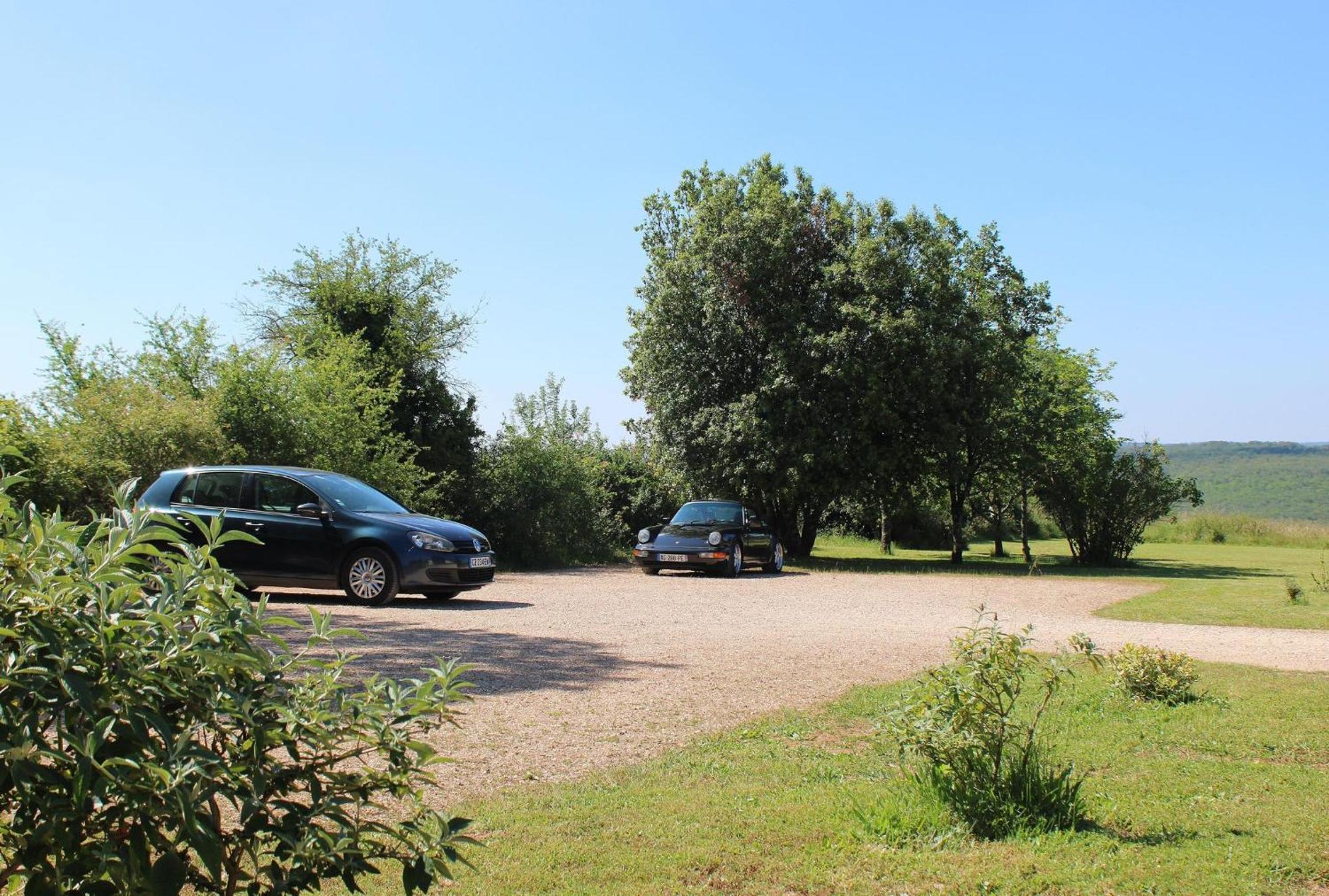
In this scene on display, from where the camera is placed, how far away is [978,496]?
36.6 m

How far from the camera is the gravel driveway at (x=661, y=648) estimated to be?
6.25 m

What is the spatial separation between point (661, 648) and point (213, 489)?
7.03 m

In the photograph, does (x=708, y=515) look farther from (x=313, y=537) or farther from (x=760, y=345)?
(x=313, y=537)

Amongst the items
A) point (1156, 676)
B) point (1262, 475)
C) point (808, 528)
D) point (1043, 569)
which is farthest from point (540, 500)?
point (1262, 475)

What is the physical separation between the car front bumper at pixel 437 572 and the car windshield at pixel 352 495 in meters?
1.04

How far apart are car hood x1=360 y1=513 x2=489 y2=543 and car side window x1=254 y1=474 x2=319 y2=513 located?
89 centimetres

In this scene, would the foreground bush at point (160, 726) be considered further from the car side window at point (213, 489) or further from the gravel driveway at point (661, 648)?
the car side window at point (213, 489)

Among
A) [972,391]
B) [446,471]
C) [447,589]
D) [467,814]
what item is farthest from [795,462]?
[467,814]

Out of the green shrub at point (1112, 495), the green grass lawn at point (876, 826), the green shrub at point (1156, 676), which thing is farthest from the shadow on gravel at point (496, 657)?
the green shrub at point (1112, 495)

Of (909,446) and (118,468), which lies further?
(909,446)

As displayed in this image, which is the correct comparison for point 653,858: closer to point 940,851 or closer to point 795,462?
point 940,851

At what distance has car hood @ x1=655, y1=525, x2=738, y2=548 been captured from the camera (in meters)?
21.5

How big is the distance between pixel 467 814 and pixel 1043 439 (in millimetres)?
28691

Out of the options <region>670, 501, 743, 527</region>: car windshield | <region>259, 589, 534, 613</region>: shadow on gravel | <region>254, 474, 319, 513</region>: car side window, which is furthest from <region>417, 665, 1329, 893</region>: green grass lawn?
<region>670, 501, 743, 527</region>: car windshield
